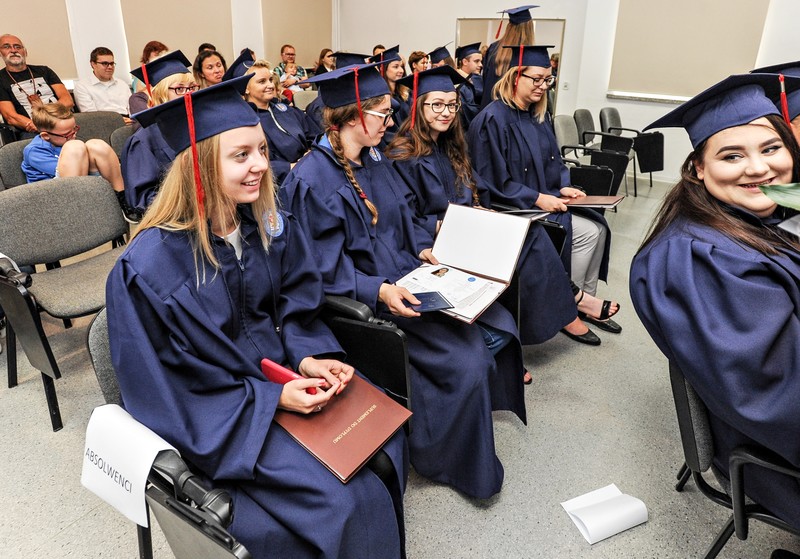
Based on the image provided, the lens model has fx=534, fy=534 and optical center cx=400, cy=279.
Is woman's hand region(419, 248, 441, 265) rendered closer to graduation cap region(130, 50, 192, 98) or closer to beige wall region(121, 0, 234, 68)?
graduation cap region(130, 50, 192, 98)

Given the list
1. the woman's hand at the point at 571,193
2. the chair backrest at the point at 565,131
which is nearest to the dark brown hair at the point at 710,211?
the woman's hand at the point at 571,193

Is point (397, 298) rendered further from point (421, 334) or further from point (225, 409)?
point (225, 409)

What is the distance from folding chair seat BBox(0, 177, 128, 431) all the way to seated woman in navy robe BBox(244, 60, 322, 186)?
1.14 metres

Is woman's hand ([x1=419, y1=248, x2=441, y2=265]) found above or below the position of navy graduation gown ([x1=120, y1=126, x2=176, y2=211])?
below

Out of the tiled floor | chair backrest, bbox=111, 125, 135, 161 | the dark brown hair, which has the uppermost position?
the dark brown hair

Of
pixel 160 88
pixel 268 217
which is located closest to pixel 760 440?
pixel 268 217

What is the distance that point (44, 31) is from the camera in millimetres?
6000

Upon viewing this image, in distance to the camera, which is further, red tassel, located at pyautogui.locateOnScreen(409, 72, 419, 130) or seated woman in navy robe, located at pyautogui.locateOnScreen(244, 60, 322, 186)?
seated woman in navy robe, located at pyautogui.locateOnScreen(244, 60, 322, 186)

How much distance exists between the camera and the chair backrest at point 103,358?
4.29ft

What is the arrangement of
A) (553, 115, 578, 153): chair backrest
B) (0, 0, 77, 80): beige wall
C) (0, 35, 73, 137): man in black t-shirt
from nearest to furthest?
(553, 115, 578, 153): chair backrest
(0, 35, 73, 137): man in black t-shirt
(0, 0, 77, 80): beige wall

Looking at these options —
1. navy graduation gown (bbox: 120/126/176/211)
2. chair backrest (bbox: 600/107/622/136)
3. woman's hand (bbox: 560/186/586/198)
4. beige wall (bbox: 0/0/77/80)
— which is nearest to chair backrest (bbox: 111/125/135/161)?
navy graduation gown (bbox: 120/126/176/211)

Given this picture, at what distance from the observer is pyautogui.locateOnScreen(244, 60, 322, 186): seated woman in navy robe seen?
365 centimetres

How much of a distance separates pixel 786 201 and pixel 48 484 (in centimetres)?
237

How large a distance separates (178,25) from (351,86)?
21.8 feet
